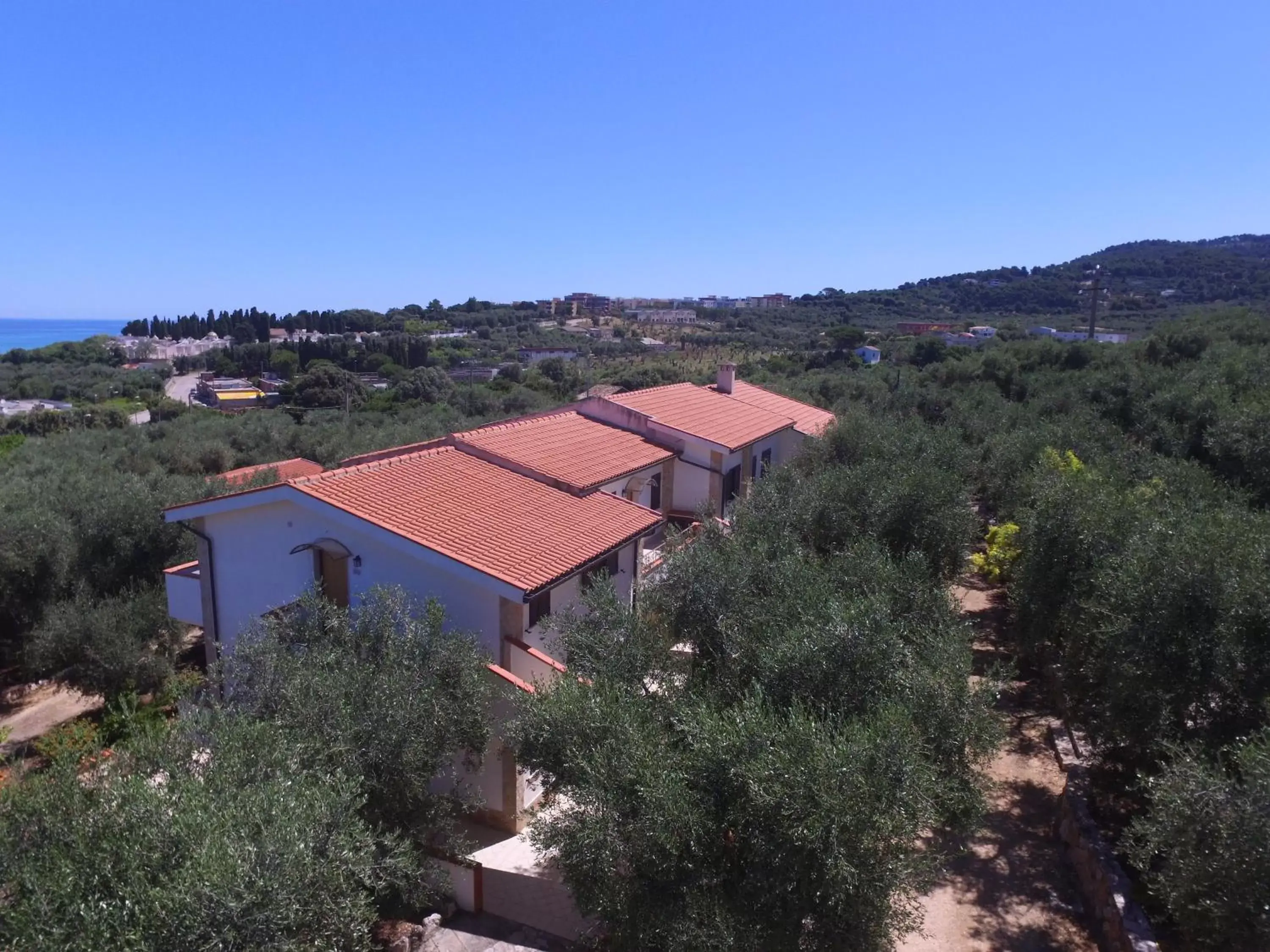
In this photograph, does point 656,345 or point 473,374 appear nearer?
point 473,374

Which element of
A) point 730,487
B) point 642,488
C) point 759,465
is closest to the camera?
point 642,488

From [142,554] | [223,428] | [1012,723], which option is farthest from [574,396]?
[1012,723]

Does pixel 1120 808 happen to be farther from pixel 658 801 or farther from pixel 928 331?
pixel 928 331

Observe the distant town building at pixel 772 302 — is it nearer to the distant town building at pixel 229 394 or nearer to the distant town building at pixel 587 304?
the distant town building at pixel 587 304

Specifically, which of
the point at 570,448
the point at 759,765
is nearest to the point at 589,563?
the point at 759,765

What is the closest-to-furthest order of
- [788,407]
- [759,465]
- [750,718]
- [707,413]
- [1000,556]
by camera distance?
[750,718]
[1000,556]
[707,413]
[759,465]
[788,407]

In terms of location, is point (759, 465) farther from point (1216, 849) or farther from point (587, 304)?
point (587, 304)

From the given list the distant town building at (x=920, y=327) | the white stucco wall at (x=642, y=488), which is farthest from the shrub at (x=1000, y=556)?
the distant town building at (x=920, y=327)
